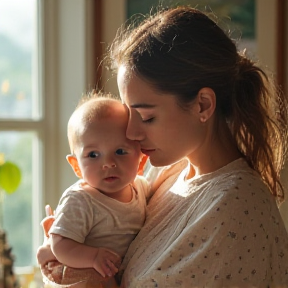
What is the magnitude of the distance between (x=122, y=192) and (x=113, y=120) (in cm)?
18

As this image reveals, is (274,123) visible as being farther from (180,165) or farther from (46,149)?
(46,149)

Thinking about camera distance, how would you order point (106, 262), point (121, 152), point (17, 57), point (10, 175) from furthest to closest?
point (17, 57), point (121, 152), point (106, 262), point (10, 175)

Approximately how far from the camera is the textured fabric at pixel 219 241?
1394 mm

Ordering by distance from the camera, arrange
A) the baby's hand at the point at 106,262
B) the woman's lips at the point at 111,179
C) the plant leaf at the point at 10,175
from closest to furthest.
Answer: the plant leaf at the point at 10,175 < the baby's hand at the point at 106,262 < the woman's lips at the point at 111,179

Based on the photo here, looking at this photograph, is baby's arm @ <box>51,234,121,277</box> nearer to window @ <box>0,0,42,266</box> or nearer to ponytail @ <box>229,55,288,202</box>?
ponytail @ <box>229,55,288,202</box>

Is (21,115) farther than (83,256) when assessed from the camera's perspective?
Yes

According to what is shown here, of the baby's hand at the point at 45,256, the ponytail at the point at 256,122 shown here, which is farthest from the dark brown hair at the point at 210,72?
the baby's hand at the point at 45,256

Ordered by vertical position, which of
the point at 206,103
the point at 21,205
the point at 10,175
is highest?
the point at 206,103

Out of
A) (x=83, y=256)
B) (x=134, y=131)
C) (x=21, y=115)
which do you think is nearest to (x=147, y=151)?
(x=134, y=131)

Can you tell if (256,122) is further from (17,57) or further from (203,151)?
(17,57)

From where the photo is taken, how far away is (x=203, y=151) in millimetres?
1599

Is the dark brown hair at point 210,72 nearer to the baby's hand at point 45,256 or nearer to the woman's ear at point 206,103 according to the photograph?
the woman's ear at point 206,103

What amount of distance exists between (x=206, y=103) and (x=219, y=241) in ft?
1.10

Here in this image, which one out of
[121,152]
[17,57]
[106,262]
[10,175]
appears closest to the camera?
[10,175]
